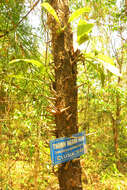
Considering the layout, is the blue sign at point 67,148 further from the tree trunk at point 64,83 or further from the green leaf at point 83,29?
the green leaf at point 83,29

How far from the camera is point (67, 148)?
586mm

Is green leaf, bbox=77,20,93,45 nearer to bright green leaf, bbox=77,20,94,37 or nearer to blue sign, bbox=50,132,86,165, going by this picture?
bright green leaf, bbox=77,20,94,37

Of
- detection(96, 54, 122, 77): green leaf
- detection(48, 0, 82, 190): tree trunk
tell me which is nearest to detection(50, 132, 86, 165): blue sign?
detection(48, 0, 82, 190): tree trunk

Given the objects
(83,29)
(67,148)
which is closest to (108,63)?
(83,29)

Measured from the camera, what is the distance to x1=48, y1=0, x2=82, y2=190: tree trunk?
2.02ft

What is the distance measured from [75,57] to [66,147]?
38 centimetres

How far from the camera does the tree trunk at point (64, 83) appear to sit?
0.62m

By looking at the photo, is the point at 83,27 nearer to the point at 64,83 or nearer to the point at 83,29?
the point at 83,29

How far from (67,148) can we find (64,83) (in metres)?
0.27

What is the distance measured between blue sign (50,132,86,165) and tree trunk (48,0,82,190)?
0.10 feet

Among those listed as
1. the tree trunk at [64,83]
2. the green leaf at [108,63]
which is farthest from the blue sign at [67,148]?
the green leaf at [108,63]

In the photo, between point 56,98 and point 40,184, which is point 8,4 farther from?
point 40,184

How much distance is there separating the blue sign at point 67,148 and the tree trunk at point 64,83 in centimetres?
3

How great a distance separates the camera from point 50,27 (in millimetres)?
662
